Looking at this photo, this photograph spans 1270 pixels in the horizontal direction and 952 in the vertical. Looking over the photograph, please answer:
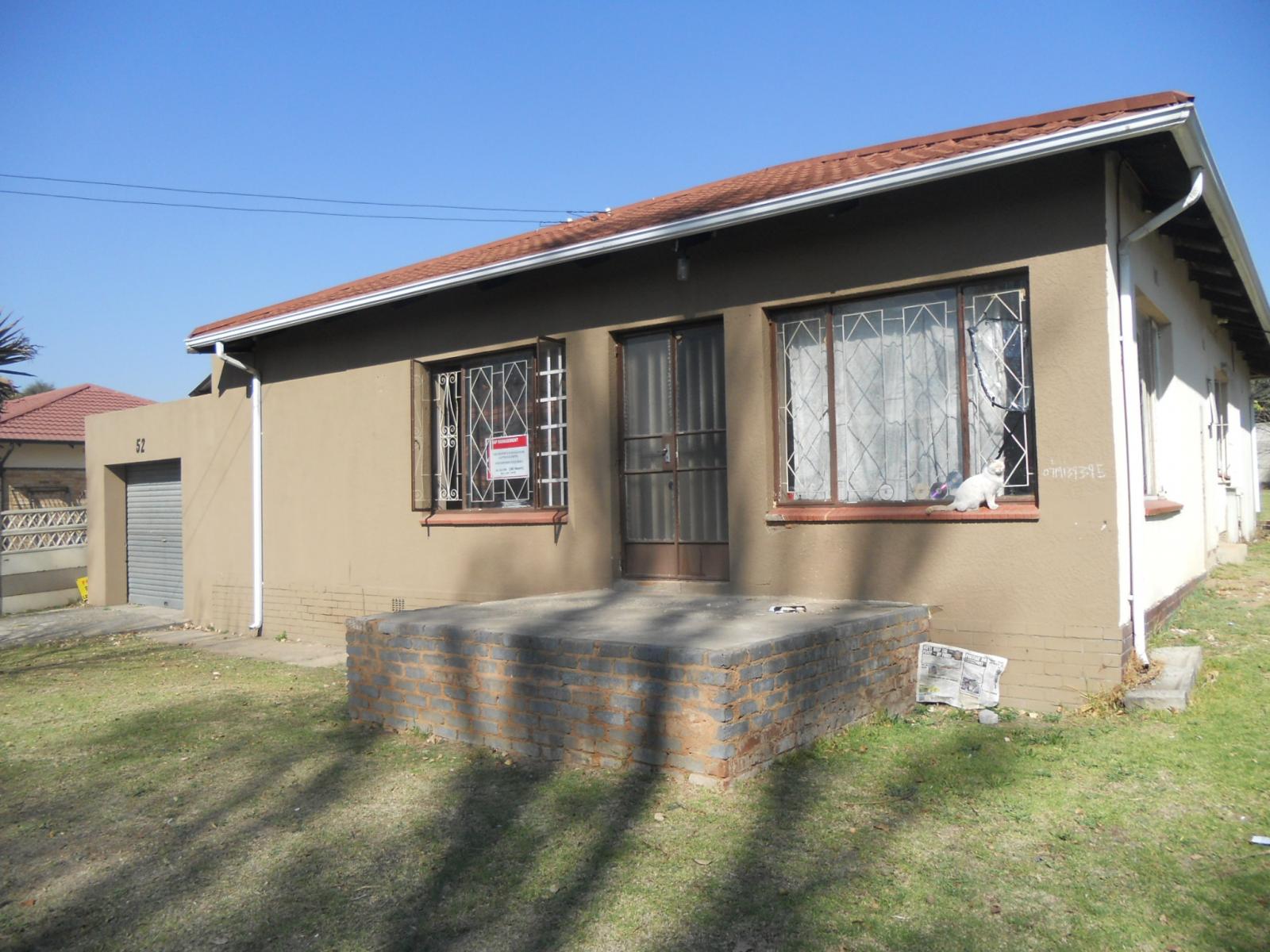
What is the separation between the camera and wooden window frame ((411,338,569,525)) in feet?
28.8

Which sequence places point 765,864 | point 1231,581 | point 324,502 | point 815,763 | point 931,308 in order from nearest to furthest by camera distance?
point 765,864, point 815,763, point 931,308, point 1231,581, point 324,502

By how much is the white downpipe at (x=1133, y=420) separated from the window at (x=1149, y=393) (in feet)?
4.87

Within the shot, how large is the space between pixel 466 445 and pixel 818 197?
14.6ft

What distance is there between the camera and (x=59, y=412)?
23188 millimetres

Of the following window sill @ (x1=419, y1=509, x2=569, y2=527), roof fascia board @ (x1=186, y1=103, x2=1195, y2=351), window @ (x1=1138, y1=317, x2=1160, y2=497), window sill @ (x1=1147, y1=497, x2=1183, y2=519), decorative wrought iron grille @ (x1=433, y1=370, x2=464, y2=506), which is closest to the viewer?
roof fascia board @ (x1=186, y1=103, x2=1195, y2=351)

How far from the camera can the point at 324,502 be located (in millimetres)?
10719

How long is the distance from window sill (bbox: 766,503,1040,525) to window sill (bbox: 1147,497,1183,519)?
1.18m

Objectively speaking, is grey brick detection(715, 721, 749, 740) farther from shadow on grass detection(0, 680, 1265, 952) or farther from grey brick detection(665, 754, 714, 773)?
shadow on grass detection(0, 680, 1265, 952)

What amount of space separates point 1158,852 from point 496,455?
6485mm

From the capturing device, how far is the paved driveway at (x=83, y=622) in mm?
12281

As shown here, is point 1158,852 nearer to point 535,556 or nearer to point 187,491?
point 535,556

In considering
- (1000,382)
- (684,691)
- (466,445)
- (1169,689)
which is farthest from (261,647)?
(1169,689)

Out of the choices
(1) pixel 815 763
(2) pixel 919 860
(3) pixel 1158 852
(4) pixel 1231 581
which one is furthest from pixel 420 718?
(4) pixel 1231 581

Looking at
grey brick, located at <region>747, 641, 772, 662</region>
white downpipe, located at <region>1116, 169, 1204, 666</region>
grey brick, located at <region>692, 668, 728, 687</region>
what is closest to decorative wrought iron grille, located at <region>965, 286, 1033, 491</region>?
white downpipe, located at <region>1116, 169, 1204, 666</region>
